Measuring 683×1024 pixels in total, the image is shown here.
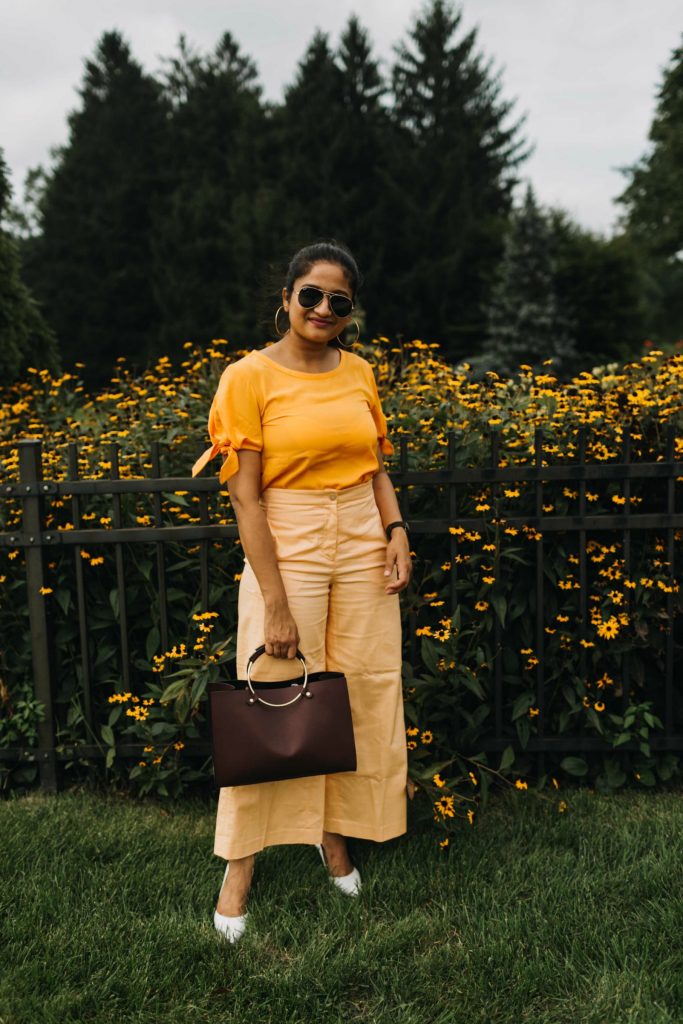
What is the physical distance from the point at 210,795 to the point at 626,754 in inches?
61.1

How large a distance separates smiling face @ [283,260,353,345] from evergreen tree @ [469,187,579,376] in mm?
18224

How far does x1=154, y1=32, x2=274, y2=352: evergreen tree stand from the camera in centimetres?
2356

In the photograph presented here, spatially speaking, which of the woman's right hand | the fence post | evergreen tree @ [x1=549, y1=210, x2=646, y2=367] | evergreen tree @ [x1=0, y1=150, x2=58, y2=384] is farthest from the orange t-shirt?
evergreen tree @ [x1=549, y1=210, x2=646, y2=367]

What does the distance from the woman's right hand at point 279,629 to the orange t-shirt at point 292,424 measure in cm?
34

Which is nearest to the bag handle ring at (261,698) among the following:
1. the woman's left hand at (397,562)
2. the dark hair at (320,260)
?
the woman's left hand at (397,562)

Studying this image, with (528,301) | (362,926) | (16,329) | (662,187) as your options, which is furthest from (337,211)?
(362,926)

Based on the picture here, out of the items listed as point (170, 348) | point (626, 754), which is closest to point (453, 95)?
point (170, 348)

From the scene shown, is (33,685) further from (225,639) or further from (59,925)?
(59,925)

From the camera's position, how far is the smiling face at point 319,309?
91.6 inches

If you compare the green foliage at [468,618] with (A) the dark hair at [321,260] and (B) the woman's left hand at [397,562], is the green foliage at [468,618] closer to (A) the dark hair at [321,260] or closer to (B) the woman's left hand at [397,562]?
(B) the woman's left hand at [397,562]

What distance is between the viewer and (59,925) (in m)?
2.38

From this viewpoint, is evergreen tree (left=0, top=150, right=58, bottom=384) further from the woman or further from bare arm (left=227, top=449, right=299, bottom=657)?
bare arm (left=227, top=449, right=299, bottom=657)

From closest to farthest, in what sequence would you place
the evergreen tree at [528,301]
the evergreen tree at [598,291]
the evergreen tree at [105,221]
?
1. the evergreen tree at [528,301]
2. the evergreen tree at [598,291]
3. the evergreen tree at [105,221]

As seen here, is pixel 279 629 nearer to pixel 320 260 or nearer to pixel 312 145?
pixel 320 260
